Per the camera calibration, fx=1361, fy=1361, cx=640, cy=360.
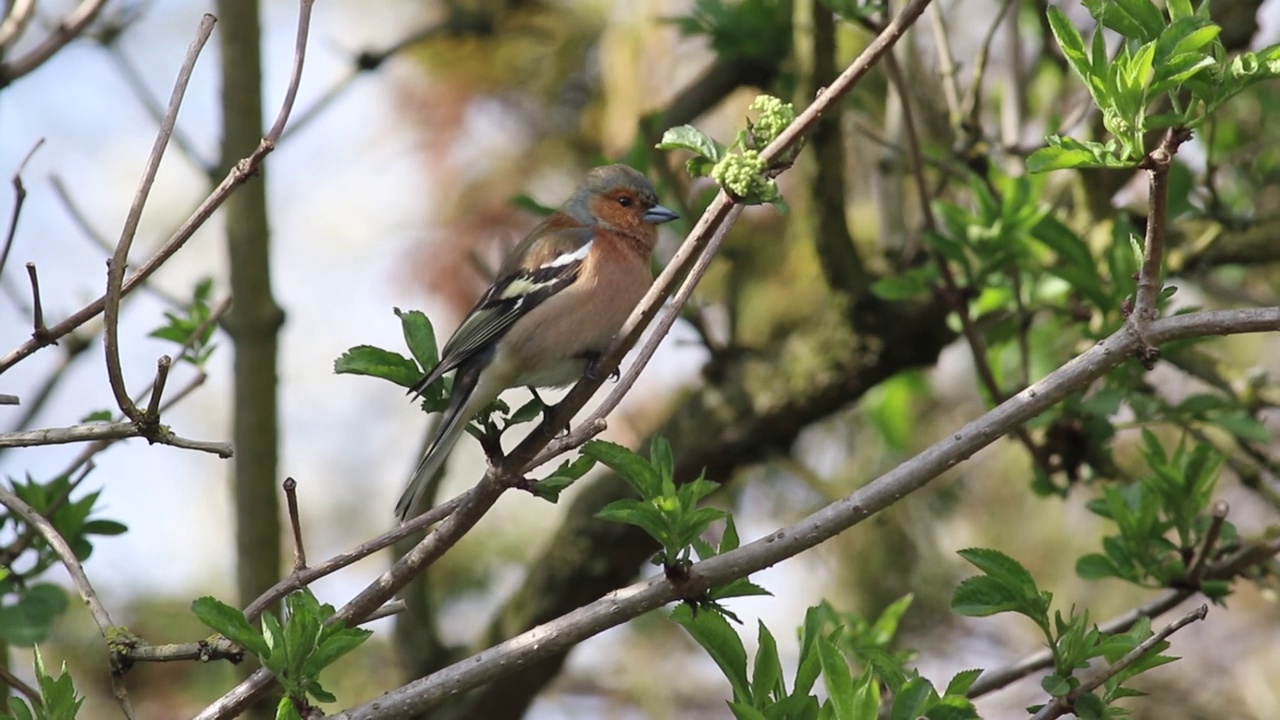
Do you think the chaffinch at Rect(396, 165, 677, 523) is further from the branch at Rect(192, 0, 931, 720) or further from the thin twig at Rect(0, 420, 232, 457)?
the thin twig at Rect(0, 420, 232, 457)

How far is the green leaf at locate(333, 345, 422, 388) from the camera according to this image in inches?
130

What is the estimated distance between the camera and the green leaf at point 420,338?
11.4 feet

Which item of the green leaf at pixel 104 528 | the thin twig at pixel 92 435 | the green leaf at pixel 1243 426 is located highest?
the green leaf at pixel 104 528

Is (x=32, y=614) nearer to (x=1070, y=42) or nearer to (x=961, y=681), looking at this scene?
(x=961, y=681)

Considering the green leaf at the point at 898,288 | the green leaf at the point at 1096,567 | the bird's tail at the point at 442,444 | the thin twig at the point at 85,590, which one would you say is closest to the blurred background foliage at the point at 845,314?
the green leaf at the point at 898,288

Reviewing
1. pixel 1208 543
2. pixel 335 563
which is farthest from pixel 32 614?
pixel 1208 543

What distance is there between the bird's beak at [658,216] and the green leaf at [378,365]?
217cm

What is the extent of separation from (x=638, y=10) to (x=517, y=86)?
87cm

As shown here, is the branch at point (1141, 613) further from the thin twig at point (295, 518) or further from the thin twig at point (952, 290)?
the thin twig at point (295, 518)

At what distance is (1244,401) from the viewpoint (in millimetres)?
5215

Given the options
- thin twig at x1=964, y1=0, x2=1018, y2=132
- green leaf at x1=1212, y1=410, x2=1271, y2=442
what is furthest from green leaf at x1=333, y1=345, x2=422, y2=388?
thin twig at x1=964, y1=0, x2=1018, y2=132

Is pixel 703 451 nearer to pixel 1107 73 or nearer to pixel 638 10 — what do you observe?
pixel 638 10

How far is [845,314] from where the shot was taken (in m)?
5.81

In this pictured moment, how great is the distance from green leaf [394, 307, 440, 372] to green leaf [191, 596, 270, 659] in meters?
0.80
